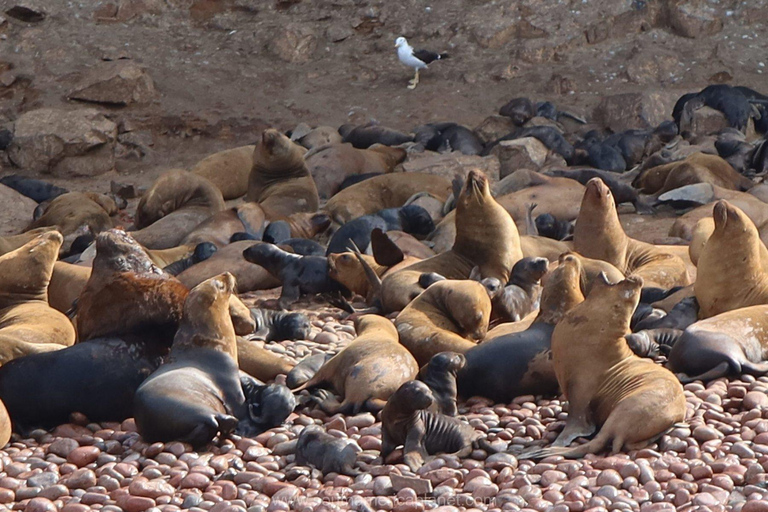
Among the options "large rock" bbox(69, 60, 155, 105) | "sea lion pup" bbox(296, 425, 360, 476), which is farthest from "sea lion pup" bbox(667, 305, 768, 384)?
"large rock" bbox(69, 60, 155, 105)

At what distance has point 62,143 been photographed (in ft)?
46.3

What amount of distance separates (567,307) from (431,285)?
51.9 inches

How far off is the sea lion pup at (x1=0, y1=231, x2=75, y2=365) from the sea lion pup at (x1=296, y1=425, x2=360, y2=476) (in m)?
2.07

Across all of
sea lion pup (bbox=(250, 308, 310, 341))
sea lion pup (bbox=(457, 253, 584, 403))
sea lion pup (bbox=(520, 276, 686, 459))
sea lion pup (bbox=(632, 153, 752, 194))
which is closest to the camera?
sea lion pup (bbox=(520, 276, 686, 459))

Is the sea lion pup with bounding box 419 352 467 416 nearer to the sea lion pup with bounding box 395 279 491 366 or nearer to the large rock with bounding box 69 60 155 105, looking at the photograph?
the sea lion pup with bounding box 395 279 491 366

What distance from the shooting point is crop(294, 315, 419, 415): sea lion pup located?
5102 millimetres

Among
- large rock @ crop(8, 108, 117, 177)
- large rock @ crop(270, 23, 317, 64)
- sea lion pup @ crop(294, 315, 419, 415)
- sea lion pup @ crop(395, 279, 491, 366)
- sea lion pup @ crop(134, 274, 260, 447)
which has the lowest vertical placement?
large rock @ crop(8, 108, 117, 177)

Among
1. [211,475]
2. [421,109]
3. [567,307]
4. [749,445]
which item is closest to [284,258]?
[567,307]

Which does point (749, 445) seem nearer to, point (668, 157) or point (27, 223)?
point (668, 157)

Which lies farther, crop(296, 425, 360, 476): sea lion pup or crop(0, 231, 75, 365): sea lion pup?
crop(0, 231, 75, 365): sea lion pup

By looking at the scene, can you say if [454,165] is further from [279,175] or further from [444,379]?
[444,379]

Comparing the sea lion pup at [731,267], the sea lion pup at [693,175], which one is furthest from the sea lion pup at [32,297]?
the sea lion pup at [693,175]

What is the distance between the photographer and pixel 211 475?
4328mm

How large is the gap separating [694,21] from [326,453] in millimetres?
13763
